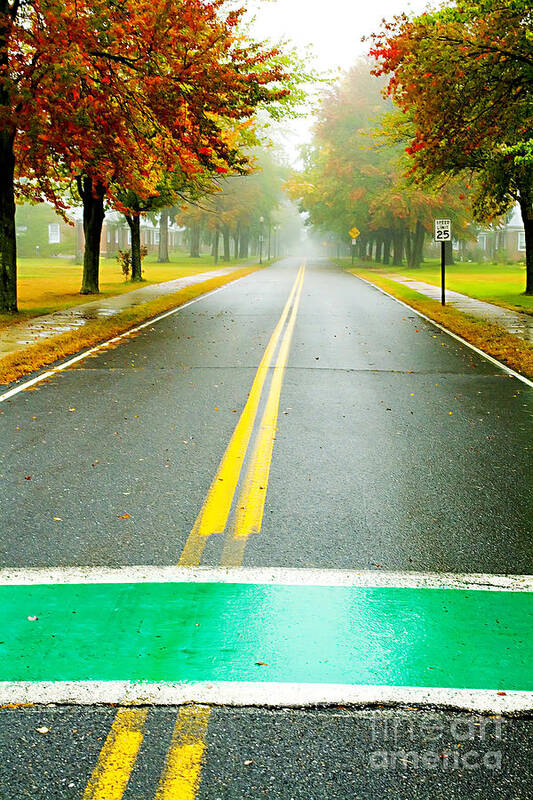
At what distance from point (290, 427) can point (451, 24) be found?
37.1 ft

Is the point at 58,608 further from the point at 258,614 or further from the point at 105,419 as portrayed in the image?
the point at 105,419

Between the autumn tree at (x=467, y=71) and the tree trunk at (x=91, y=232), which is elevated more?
the autumn tree at (x=467, y=71)

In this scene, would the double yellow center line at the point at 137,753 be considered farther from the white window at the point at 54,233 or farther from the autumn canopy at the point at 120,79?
the white window at the point at 54,233

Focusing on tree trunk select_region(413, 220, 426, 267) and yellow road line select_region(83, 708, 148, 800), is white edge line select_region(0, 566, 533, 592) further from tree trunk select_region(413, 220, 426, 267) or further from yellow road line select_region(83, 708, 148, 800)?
tree trunk select_region(413, 220, 426, 267)

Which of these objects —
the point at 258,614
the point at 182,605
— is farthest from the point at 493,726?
the point at 182,605

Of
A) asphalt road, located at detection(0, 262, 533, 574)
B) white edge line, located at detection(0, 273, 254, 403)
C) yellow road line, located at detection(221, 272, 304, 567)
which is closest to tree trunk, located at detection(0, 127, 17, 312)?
white edge line, located at detection(0, 273, 254, 403)

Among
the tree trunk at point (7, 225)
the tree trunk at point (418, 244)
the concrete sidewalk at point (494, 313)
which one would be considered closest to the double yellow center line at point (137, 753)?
the concrete sidewalk at point (494, 313)

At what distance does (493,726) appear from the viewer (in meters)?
3.10

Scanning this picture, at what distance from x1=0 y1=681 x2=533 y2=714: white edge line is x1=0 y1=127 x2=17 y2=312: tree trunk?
1751cm

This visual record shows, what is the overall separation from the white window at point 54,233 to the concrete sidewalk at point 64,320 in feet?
187

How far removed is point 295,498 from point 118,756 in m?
3.18

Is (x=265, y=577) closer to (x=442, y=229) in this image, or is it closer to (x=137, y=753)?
(x=137, y=753)

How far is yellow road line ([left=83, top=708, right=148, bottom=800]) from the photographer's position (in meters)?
2.73

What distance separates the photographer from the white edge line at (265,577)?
445cm
